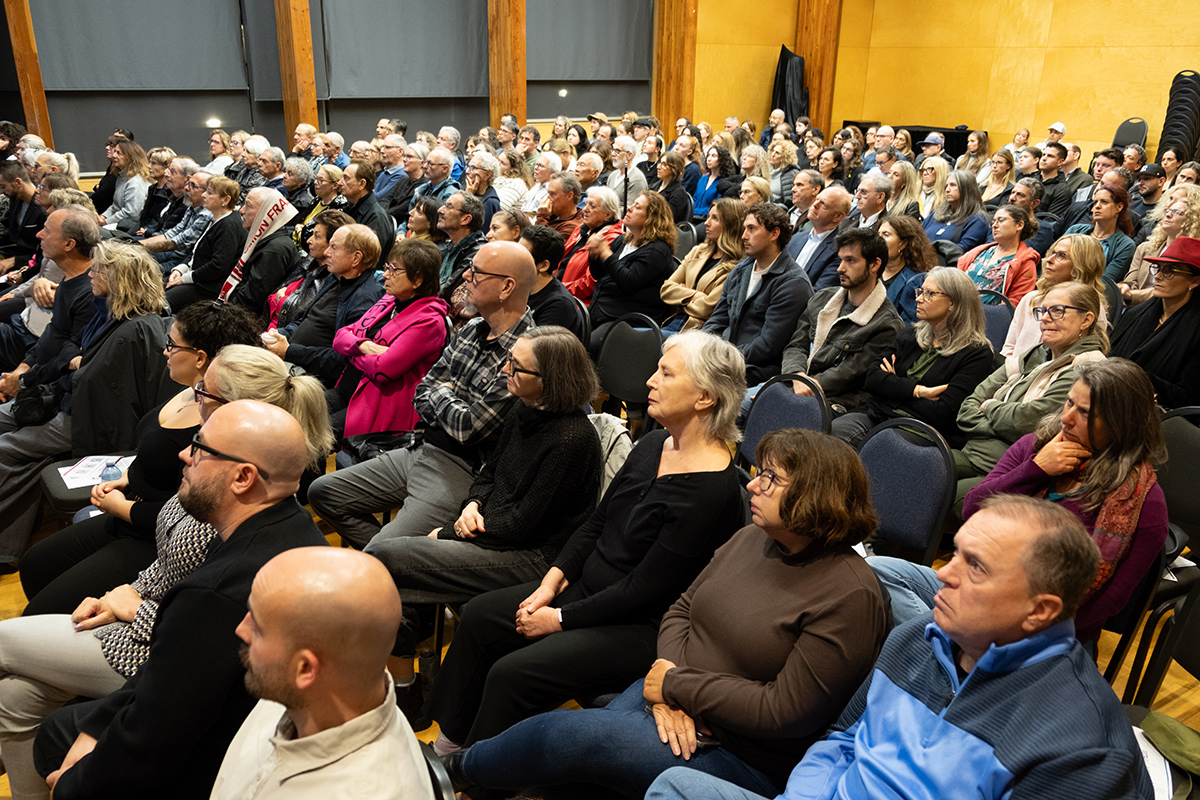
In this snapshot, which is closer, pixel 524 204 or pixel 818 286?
pixel 818 286

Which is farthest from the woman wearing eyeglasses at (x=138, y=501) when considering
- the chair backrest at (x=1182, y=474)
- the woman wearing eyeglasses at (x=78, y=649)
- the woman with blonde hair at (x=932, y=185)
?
the woman with blonde hair at (x=932, y=185)

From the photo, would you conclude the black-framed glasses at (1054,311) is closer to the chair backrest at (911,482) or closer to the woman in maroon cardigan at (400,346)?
the chair backrest at (911,482)

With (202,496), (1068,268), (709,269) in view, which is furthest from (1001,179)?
(202,496)

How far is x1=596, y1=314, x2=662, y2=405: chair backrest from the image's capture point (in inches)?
144

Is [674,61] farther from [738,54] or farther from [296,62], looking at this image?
[296,62]

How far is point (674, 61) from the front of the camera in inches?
535

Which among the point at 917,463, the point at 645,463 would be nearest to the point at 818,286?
the point at 917,463

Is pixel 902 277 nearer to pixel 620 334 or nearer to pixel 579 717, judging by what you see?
pixel 620 334

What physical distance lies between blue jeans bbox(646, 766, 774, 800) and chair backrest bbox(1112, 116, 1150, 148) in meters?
11.7

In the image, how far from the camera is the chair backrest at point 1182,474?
265 centimetres

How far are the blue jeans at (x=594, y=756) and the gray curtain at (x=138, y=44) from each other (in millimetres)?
11019

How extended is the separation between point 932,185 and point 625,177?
2740 mm

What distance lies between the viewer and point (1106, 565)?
207 cm

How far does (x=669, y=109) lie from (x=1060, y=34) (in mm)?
5799
